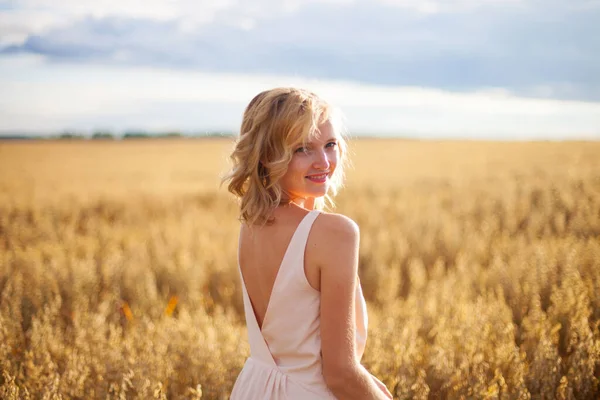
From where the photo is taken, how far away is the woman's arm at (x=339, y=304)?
1703mm

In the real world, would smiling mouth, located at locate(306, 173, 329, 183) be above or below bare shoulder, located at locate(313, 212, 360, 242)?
above

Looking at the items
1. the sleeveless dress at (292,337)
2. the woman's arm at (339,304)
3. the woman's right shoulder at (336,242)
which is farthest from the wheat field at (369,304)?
the woman's right shoulder at (336,242)

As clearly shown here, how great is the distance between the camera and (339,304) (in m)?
1.73

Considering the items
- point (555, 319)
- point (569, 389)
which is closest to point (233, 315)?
point (555, 319)

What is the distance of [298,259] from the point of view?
1.78 m

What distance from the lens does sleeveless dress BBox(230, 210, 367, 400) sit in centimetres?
180

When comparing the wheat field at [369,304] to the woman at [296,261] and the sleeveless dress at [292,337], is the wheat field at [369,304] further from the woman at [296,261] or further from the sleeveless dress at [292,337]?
the woman at [296,261]

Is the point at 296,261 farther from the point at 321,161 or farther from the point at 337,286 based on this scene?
the point at 321,161

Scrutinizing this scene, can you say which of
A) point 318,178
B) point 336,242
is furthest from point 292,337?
point 318,178

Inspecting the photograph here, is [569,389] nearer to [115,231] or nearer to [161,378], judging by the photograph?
[161,378]

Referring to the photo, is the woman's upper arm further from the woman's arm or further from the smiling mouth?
the smiling mouth

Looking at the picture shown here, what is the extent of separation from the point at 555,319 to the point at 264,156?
308 cm

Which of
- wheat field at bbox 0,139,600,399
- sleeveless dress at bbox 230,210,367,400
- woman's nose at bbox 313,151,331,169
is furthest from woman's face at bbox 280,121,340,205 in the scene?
wheat field at bbox 0,139,600,399

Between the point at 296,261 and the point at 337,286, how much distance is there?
16cm
